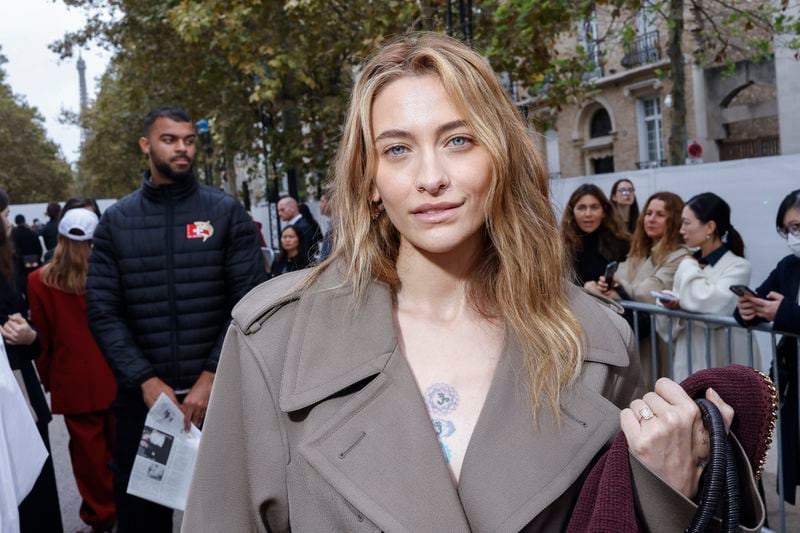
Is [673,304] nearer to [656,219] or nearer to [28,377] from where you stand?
[656,219]

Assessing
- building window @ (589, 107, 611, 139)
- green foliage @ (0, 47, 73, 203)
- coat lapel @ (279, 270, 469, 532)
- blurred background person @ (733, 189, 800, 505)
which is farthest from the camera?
green foliage @ (0, 47, 73, 203)

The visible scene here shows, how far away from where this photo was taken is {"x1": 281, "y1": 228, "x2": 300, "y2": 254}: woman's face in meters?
9.58

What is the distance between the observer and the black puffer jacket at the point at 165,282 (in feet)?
14.8

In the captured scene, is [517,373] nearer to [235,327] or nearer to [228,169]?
[235,327]

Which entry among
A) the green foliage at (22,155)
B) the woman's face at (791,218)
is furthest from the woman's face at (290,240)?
the green foliage at (22,155)

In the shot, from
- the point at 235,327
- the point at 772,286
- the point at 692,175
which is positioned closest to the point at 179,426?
the point at 235,327

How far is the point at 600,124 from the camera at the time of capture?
112 feet

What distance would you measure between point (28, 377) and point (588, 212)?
13.2 feet

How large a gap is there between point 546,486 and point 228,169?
29.4 metres

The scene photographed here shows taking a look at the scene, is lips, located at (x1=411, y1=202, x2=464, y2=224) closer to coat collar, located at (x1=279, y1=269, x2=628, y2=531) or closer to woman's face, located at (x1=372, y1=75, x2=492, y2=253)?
woman's face, located at (x1=372, y1=75, x2=492, y2=253)

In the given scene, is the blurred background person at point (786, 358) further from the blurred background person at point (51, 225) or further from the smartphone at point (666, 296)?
the blurred background person at point (51, 225)

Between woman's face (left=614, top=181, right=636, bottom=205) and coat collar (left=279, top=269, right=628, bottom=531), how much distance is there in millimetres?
6519

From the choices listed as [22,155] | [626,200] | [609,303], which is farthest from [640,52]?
[22,155]

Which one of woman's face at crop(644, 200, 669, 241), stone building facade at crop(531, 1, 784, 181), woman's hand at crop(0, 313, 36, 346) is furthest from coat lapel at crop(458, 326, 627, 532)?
stone building facade at crop(531, 1, 784, 181)
